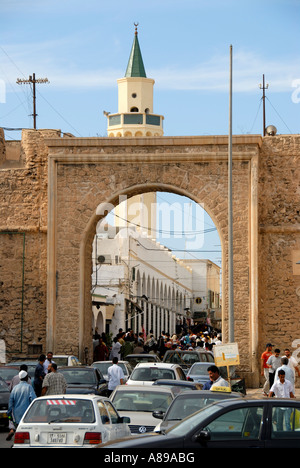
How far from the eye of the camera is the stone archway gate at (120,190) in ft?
101

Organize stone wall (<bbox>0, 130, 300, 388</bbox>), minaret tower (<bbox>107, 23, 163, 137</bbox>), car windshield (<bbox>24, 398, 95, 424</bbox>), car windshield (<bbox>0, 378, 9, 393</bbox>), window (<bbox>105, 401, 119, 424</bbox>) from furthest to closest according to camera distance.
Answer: minaret tower (<bbox>107, 23, 163, 137</bbox>) < stone wall (<bbox>0, 130, 300, 388</bbox>) < car windshield (<bbox>0, 378, 9, 393</bbox>) < window (<bbox>105, 401, 119, 424</bbox>) < car windshield (<bbox>24, 398, 95, 424</bbox>)

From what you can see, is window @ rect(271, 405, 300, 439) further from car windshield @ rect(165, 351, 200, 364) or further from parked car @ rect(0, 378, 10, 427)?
car windshield @ rect(165, 351, 200, 364)

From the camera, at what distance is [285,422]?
10289mm

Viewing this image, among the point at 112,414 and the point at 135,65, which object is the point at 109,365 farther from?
the point at 135,65

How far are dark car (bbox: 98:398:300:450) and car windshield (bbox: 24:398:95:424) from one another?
2.73 metres

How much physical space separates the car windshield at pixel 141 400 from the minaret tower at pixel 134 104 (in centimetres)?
6354

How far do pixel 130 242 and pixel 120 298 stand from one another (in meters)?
4.00

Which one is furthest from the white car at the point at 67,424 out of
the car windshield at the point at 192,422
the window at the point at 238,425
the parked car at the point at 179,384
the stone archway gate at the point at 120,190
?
the stone archway gate at the point at 120,190

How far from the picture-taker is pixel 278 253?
31156 millimetres

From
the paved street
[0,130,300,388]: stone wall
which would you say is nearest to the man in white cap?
the paved street

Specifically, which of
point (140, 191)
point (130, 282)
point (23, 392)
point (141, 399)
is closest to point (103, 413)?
point (141, 399)

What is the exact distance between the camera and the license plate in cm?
1252
